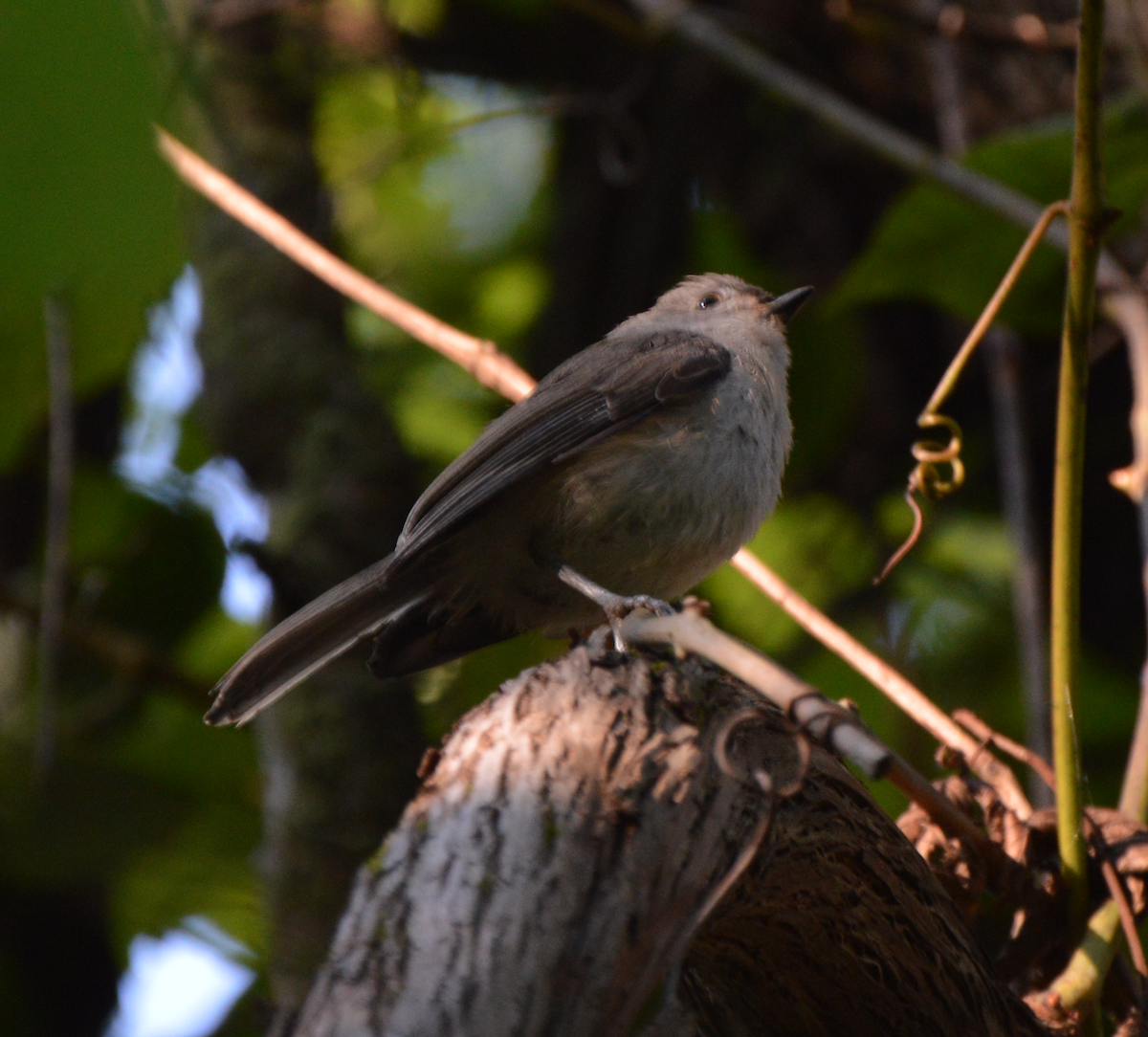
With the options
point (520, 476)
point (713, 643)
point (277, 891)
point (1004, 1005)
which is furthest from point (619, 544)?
point (277, 891)

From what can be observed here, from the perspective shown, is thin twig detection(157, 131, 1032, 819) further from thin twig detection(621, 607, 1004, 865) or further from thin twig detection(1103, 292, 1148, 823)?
thin twig detection(621, 607, 1004, 865)

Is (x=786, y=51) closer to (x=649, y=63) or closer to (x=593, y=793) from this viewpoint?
(x=649, y=63)

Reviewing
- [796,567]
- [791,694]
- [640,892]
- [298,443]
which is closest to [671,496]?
[791,694]

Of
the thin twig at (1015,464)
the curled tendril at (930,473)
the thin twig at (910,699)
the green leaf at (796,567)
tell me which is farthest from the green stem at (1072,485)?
the green leaf at (796,567)

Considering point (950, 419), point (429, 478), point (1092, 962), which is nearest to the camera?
point (1092, 962)

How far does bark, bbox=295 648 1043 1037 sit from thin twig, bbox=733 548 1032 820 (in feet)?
1.78

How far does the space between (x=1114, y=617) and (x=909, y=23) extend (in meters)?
2.15

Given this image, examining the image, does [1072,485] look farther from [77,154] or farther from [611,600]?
[77,154]

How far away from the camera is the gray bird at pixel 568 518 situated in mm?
2775

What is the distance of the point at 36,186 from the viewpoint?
0.61 metres

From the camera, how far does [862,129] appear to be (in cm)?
363

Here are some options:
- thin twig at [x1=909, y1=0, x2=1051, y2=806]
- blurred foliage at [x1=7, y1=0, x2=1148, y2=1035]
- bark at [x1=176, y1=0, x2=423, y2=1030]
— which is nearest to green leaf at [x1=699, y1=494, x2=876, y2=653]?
blurred foliage at [x1=7, y1=0, x2=1148, y2=1035]

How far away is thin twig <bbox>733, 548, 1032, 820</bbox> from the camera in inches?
96.2

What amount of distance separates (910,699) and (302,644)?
132 centimetres
